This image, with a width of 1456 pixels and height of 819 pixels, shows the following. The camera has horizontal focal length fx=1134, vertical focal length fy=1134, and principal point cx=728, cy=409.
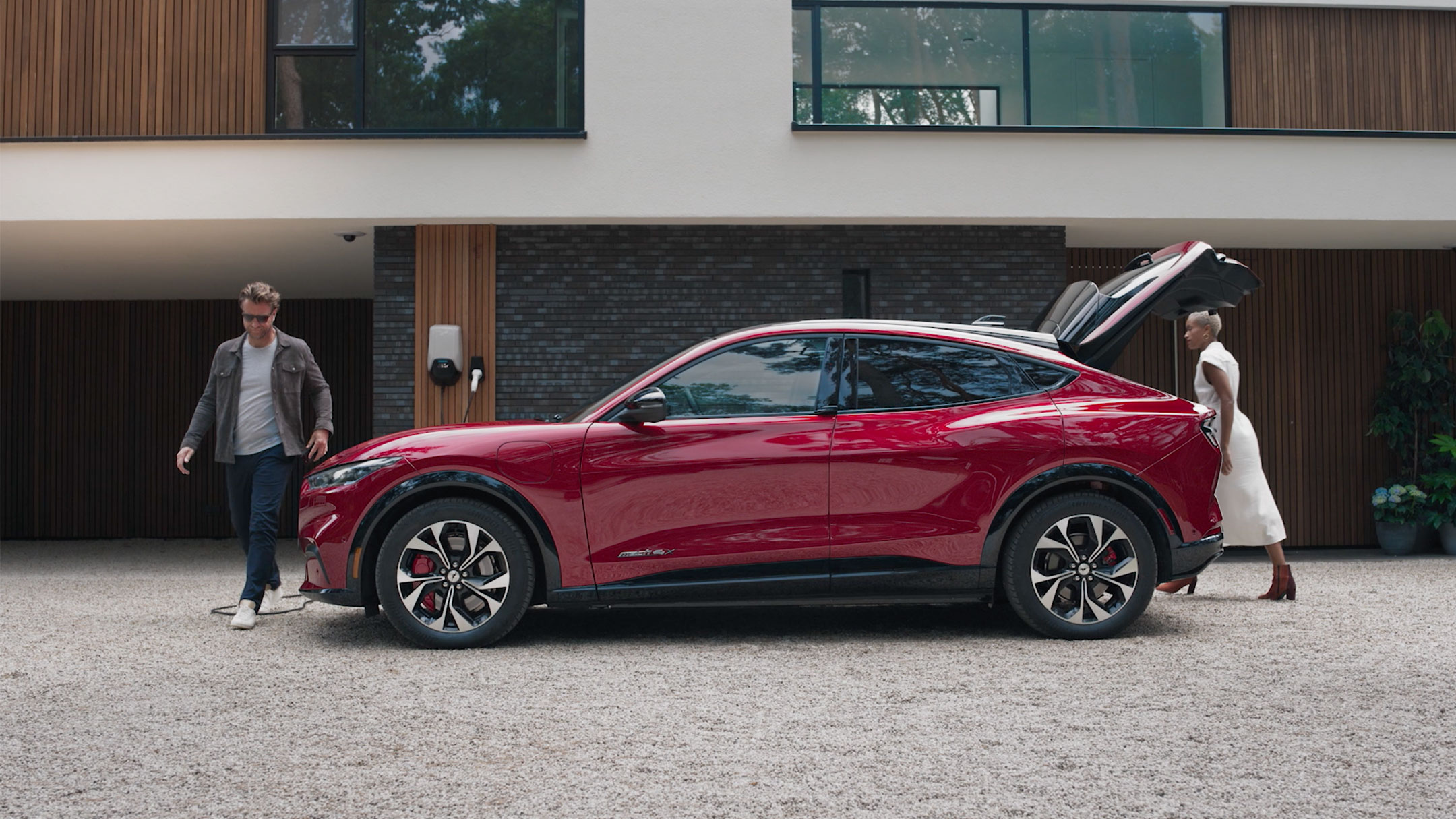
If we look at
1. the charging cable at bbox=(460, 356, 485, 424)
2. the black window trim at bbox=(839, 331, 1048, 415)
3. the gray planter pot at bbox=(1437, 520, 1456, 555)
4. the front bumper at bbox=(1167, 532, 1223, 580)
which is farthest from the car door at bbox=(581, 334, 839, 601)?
the gray planter pot at bbox=(1437, 520, 1456, 555)

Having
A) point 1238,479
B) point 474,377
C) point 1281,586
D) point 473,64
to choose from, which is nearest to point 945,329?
point 1238,479

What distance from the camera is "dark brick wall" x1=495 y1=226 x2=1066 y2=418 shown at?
9.10 m

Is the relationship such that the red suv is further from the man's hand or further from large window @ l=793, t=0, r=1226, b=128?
large window @ l=793, t=0, r=1226, b=128

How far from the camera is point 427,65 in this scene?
909 centimetres

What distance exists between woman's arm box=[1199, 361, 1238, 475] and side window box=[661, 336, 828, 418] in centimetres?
270

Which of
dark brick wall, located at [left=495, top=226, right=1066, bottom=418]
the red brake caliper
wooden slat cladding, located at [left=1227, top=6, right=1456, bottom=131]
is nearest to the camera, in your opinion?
the red brake caliper

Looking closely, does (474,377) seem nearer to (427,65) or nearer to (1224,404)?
(427,65)

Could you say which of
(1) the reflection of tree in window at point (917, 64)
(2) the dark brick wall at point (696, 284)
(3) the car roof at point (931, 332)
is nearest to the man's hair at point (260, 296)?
(2) the dark brick wall at point (696, 284)

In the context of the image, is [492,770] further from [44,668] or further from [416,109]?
[416,109]

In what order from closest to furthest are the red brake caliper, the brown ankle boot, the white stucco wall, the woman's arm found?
the red brake caliper
the woman's arm
the brown ankle boot
the white stucco wall

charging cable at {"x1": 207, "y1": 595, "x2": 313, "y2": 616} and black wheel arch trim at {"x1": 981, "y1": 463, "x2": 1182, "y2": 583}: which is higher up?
black wheel arch trim at {"x1": 981, "y1": 463, "x2": 1182, "y2": 583}

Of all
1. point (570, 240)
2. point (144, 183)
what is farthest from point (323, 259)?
point (570, 240)

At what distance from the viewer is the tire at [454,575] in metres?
5.36

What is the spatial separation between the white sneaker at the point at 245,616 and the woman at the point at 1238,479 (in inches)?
206
